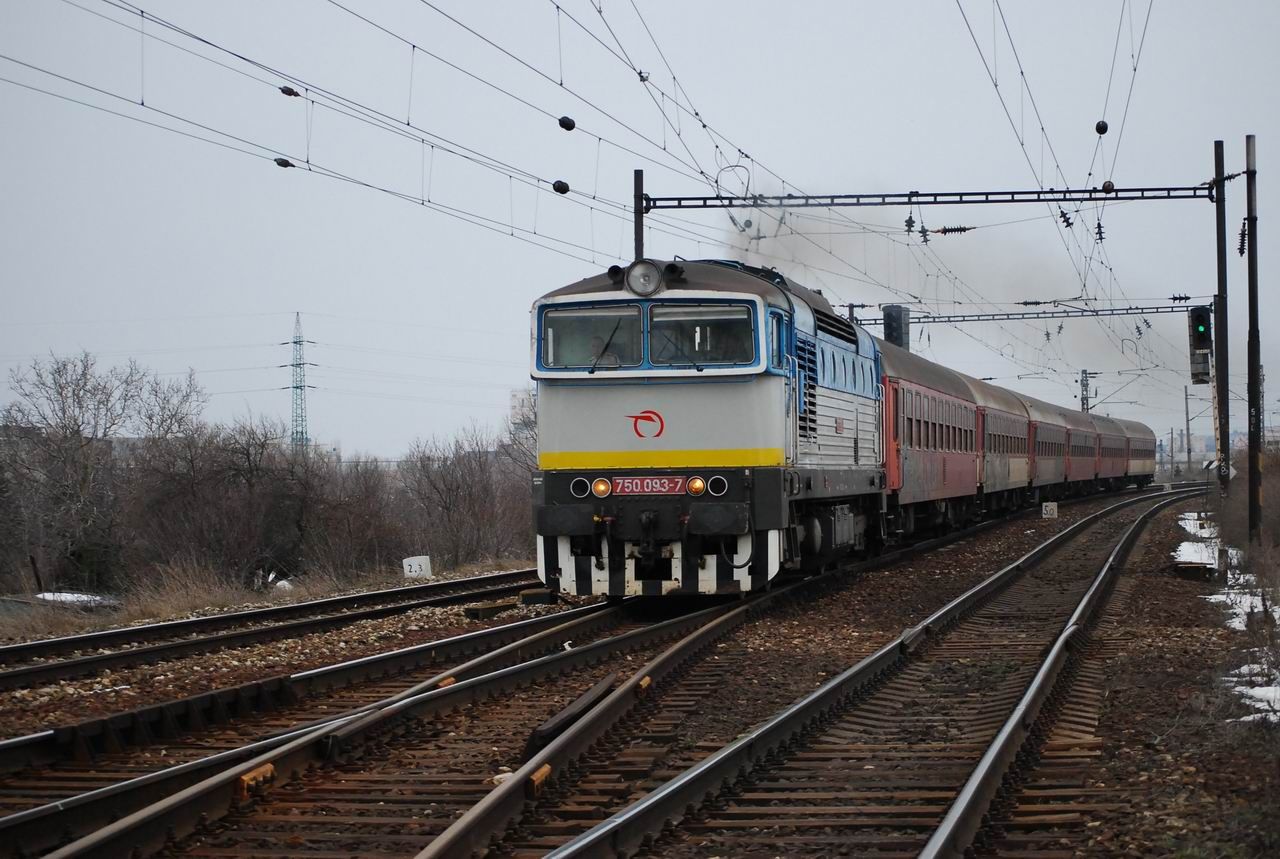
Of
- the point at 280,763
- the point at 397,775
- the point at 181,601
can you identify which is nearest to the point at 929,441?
the point at 181,601

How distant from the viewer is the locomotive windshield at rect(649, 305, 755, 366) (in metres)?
13.0

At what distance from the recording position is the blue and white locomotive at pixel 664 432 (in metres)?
12.9

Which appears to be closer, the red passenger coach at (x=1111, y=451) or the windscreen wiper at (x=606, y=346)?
the windscreen wiper at (x=606, y=346)

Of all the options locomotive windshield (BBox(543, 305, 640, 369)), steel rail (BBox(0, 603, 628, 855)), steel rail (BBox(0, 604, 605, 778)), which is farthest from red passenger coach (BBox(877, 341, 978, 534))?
steel rail (BBox(0, 604, 605, 778))

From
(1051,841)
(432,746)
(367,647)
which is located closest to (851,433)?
(367,647)

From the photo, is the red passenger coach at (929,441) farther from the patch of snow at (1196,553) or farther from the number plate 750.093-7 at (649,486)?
the number plate 750.093-7 at (649,486)

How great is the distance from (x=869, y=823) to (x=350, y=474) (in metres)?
39.5

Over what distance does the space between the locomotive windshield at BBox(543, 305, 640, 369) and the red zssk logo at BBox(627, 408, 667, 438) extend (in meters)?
0.53

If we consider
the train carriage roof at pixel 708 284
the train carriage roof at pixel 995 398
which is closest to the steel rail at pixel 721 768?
the train carriage roof at pixel 708 284

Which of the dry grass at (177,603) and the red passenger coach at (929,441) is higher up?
the red passenger coach at (929,441)

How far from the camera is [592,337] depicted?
13281mm

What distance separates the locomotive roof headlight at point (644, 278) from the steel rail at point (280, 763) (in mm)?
3923

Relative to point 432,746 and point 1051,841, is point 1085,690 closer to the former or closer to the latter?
point 1051,841

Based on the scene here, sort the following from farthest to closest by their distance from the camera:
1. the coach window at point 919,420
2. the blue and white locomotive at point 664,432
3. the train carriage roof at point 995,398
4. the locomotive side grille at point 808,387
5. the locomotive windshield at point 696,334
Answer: the train carriage roof at point 995,398 → the coach window at point 919,420 → the locomotive side grille at point 808,387 → the locomotive windshield at point 696,334 → the blue and white locomotive at point 664,432
